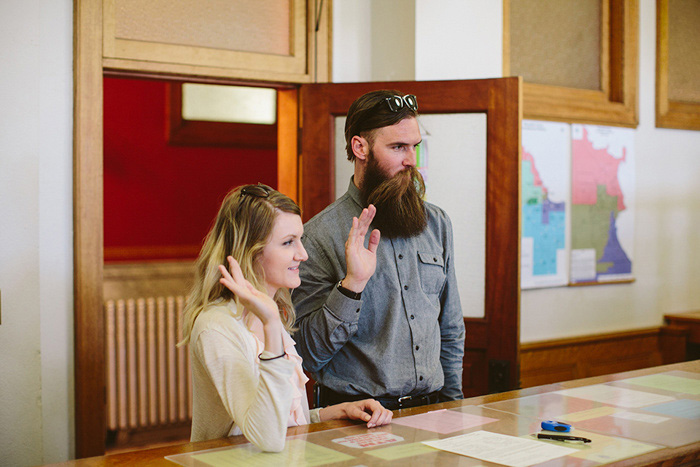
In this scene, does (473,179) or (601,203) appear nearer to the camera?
(473,179)

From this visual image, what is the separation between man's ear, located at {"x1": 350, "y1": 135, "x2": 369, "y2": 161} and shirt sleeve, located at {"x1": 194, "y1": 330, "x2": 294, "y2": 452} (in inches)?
32.0

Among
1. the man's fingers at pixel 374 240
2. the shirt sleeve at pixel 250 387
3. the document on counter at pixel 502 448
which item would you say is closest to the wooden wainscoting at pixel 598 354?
the man's fingers at pixel 374 240

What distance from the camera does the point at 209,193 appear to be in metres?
5.21

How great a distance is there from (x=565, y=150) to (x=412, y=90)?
1390 mm

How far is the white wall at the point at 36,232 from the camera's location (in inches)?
114

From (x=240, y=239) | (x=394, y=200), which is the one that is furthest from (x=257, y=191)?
(x=394, y=200)

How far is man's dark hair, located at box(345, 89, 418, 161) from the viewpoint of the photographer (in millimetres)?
2156

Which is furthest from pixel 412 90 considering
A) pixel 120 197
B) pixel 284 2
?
pixel 120 197

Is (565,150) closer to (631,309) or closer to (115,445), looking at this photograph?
(631,309)

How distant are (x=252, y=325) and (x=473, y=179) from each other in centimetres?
181

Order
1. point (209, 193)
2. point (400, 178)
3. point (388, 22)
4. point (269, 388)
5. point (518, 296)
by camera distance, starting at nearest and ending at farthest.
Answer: point (269, 388), point (400, 178), point (518, 296), point (388, 22), point (209, 193)

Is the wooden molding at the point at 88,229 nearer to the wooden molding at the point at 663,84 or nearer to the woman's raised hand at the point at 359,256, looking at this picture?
the woman's raised hand at the point at 359,256

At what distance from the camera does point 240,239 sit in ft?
5.80

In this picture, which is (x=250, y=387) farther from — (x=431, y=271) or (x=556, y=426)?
(x=431, y=271)
